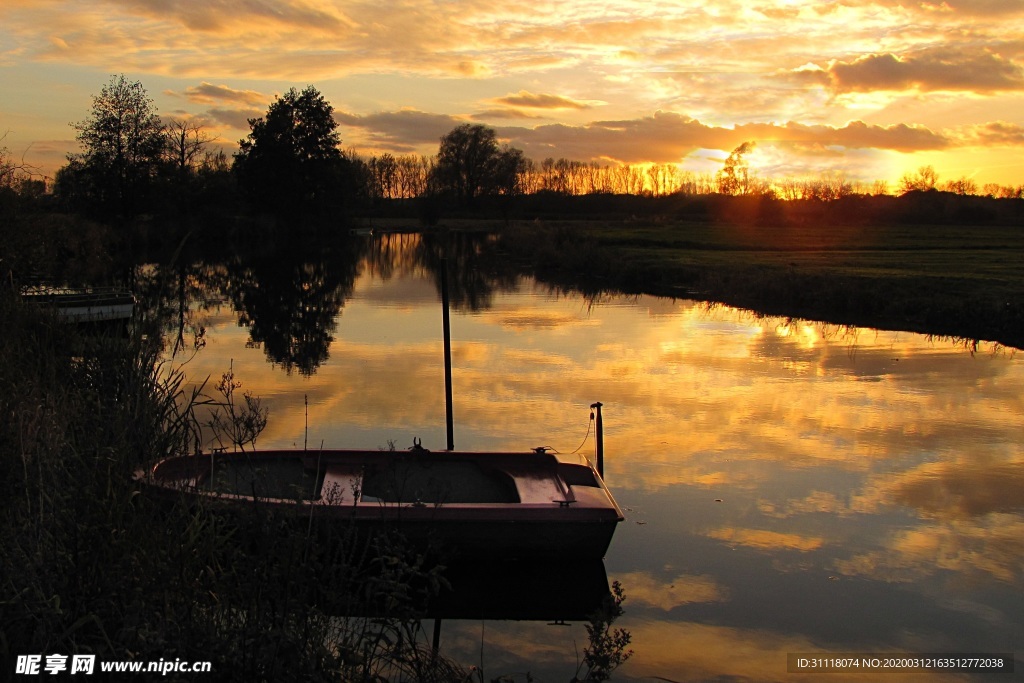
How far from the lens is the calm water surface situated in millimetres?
7712

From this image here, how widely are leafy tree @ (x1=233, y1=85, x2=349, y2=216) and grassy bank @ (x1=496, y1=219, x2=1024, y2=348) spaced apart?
17684 millimetres

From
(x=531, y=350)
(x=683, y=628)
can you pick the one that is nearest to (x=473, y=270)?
(x=531, y=350)

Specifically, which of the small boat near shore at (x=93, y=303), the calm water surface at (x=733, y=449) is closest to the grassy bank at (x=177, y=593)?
the calm water surface at (x=733, y=449)

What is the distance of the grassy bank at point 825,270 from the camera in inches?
1043

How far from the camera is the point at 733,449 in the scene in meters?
13.0

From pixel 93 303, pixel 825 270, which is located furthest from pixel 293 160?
pixel 93 303

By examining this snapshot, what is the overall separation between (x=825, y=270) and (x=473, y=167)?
73303 mm

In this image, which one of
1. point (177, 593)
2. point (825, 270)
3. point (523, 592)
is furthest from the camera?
point (825, 270)

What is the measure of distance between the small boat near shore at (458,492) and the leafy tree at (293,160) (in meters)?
67.2

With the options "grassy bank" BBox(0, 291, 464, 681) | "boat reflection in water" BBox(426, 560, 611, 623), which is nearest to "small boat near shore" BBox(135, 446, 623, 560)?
"boat reflection in water" BBox(426, 560, 611, 623)

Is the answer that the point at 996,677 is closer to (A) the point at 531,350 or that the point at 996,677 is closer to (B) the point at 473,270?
(A) the point at 531,350

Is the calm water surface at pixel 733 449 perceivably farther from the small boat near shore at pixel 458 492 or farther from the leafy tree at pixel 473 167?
the leafy tree at pixel 473 167

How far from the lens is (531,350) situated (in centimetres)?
2164

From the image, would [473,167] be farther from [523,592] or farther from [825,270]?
[523,592]
